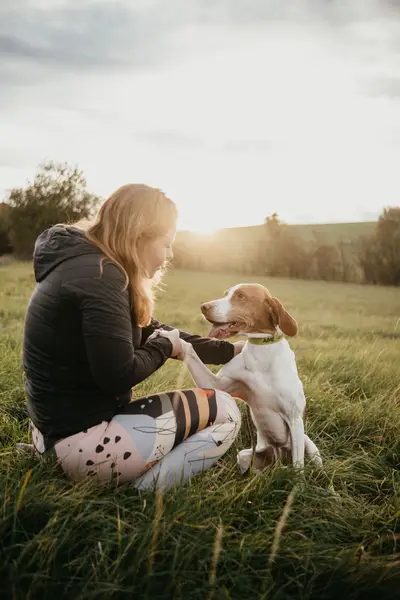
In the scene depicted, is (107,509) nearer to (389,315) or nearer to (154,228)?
(154,228)

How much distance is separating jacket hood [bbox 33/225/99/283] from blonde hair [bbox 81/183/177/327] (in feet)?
0.20

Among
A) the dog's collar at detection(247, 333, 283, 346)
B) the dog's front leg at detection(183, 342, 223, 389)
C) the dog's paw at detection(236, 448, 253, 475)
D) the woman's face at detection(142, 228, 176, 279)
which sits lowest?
the dog's paw at detection(236, 448, 253, 475)

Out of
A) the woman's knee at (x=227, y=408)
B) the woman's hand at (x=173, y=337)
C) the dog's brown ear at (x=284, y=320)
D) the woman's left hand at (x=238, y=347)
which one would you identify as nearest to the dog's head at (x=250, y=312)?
the dog's brown ear at (x=284, y=320)

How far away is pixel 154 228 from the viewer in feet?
9.86

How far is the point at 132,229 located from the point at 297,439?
169cm

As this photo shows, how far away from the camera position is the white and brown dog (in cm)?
357

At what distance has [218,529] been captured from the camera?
244 cm

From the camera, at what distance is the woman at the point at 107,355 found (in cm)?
264

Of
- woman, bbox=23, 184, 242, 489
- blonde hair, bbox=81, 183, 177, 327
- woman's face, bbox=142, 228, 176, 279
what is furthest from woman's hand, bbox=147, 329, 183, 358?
woman's face, bbox=142, 228, 176, 279

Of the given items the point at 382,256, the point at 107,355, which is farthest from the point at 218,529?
the point at 382,256

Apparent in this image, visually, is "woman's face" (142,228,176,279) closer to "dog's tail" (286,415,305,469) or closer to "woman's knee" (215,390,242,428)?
"woman's knee" (215,390,242,428)

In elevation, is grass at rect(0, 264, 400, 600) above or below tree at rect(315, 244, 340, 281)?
below

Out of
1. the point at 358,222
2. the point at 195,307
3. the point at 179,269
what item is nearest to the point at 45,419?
the point at 195,307

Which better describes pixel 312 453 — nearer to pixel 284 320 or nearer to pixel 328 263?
pixel 284 320
